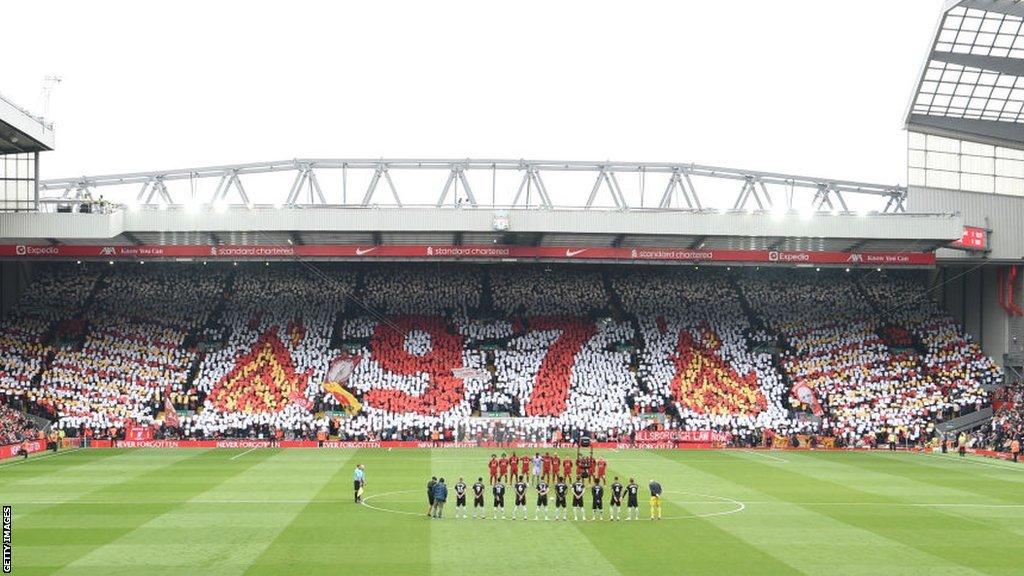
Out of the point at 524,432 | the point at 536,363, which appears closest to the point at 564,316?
the point at 536,363

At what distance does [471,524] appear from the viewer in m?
31.4

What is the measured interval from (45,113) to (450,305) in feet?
94.0

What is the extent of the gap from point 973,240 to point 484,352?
101 feet

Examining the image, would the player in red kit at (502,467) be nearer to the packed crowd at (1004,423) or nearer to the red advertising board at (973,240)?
the packed crowd at (1004,423)

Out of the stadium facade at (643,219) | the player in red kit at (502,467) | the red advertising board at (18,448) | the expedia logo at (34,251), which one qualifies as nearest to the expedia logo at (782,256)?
the stadium facade at (643,219)

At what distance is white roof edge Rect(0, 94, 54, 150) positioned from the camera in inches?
2060

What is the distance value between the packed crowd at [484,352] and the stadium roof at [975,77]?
14.1 metres

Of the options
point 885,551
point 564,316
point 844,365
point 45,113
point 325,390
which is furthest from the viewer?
point 564,316

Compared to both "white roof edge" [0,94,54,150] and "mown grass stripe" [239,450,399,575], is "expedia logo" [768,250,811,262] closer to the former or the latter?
"mown grass stripe" [239,450,399,575]

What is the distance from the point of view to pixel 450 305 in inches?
3009

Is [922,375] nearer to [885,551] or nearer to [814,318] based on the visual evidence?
[814,318]

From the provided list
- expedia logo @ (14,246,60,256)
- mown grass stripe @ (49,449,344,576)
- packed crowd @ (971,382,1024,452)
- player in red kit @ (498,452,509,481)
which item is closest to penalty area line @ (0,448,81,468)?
mown grass stripe @ (49,449,344,576)

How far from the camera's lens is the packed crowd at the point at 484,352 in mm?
63312

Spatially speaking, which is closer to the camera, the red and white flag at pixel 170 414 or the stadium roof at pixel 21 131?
the stadium roof at pixel 21 131
